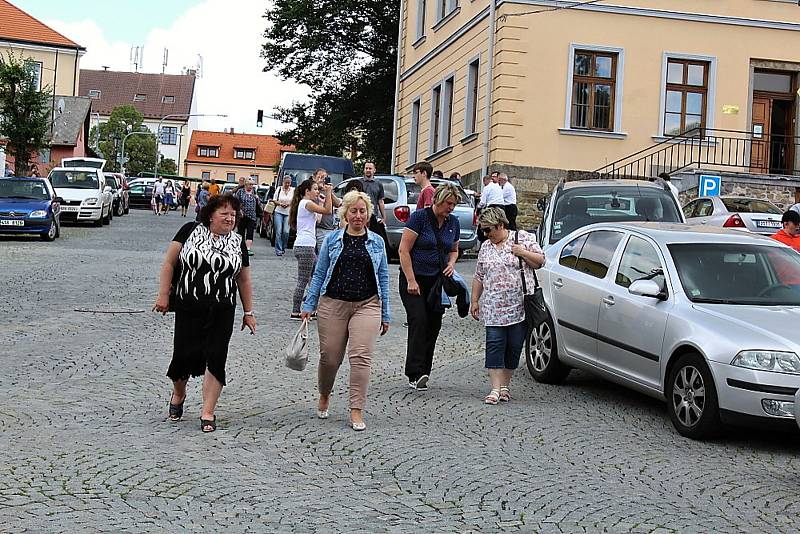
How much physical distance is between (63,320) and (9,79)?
30.8 m

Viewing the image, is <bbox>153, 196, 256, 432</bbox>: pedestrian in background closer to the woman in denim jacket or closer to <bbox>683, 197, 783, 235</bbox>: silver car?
the woman in denim jacket

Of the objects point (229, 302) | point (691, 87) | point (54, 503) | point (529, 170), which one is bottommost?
point (54, 503)

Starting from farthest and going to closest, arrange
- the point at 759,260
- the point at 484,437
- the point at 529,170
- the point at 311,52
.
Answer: the point at 311,52
the point at 529,170
the point at 759,260
the point at 484,437

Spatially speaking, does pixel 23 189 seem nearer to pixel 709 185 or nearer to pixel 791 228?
pixel 709 185

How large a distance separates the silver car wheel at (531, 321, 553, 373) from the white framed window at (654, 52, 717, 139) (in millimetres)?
21920

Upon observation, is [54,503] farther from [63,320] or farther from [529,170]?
[529,170]

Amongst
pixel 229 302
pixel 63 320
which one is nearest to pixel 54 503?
pixel 229 302

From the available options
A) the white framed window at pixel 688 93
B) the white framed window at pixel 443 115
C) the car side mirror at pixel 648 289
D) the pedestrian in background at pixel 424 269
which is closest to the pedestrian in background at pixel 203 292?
the pedestrian in background at pixel 424 269

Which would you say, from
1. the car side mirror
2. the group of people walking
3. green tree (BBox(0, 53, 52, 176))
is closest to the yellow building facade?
green tree (BBox(0, 53, 52, 176))

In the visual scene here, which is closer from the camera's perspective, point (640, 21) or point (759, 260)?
point (759, 260)

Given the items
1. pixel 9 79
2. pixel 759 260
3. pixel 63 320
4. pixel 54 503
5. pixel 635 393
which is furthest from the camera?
pixel 9 79

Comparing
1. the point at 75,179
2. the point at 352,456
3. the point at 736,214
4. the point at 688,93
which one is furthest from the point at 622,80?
the point at 352,456

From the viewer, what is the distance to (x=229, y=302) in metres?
8.95

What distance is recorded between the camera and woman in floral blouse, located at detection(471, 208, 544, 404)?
34.6 ft
